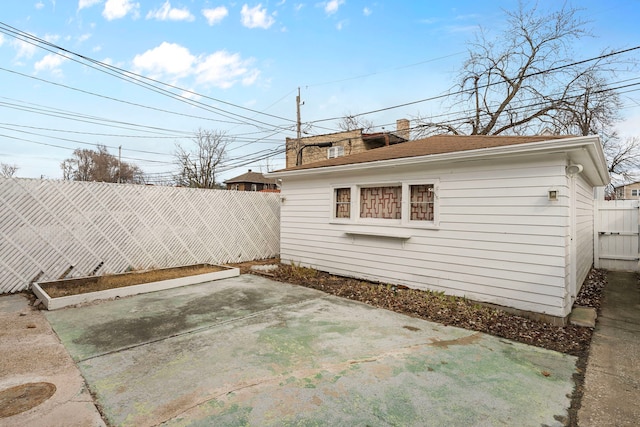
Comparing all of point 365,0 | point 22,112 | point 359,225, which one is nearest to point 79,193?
point 359,225

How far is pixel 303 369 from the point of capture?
2871mm

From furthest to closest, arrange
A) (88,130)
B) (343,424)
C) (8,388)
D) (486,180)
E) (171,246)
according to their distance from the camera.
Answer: (88,130) → (171,246) → (486,180) → (8,388) → (343,424)

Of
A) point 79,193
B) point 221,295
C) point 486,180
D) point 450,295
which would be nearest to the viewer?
point 486,180

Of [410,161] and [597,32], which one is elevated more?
[597,32]

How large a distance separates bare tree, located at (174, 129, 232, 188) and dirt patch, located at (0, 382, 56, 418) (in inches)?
936

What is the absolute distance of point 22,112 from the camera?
43.7ft

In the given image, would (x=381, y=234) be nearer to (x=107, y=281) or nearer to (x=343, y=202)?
(x=343, y=202)

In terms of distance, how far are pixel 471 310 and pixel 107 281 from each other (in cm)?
648

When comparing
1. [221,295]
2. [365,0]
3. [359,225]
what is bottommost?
[221,295]

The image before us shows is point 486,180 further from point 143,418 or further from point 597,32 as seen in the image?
point 597,32

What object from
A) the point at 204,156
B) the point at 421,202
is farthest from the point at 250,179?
the point at 421,202

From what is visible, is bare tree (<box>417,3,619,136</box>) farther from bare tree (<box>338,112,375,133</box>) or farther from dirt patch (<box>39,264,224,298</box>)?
dirt patch (<box>39,264,224,298</box>)

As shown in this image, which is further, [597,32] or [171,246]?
[597,32]

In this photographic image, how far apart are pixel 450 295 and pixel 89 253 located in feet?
22.6
